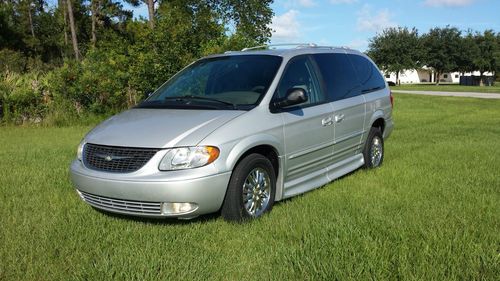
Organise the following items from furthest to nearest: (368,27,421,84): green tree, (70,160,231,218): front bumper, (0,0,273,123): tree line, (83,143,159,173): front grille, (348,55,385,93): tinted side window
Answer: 1. (368,27,421,84): green tree
2. (0,0,273,123): tree line
3. (348,55,385,93): tinted side window
4. (83,143,159,173): front grille
5. (70,160,231,218): front bumper

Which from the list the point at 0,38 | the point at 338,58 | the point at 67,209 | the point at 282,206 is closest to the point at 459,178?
the point at 338,58

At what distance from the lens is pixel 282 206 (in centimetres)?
525

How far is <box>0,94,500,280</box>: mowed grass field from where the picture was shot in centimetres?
358

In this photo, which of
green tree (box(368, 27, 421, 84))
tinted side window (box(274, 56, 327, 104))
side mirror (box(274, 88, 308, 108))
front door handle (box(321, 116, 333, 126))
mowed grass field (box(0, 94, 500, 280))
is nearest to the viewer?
mowed grass field (box(0, 94, 500, 280))

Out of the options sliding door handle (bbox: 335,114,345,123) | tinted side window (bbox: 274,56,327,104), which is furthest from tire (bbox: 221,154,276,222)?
sliding door handle (bbox: 335,114,345,123)

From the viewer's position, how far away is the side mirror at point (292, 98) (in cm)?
506

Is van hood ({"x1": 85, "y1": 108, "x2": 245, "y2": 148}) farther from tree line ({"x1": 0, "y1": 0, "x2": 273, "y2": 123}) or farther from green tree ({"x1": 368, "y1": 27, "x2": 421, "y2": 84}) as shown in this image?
green tree ({"x1": 368, "y1": 27, "x2": 421, "y2": 84})

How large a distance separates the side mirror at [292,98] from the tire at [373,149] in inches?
89.6

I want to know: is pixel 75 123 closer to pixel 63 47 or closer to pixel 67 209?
pixel 67 209

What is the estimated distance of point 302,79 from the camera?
573cm

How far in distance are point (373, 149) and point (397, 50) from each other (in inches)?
2291

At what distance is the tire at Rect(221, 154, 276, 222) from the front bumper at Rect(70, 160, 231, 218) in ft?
0.30

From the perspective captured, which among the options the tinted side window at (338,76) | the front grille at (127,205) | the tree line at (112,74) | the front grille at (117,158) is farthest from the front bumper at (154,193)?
the tree line at (112,74)

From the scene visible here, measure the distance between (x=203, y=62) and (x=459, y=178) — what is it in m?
3.63
